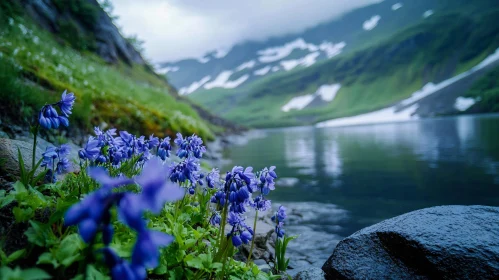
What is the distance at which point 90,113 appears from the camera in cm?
1140

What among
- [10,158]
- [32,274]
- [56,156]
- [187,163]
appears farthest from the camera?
[10,158]

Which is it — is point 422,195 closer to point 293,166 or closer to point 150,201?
point 293,166

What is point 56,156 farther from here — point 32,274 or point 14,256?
point 32,274

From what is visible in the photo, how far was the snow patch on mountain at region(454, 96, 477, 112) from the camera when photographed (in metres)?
115

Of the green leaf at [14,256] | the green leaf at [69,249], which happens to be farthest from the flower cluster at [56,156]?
the green leaf at [69,249]

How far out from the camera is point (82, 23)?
1239 inches

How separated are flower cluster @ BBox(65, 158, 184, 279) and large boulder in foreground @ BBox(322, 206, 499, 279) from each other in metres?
3.96

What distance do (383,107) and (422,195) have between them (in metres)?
155

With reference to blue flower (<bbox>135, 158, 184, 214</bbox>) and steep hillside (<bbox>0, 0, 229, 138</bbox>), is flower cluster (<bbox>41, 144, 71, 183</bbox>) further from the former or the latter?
steep hillside (<bbox>0, 0, 229, 138</bbox>)

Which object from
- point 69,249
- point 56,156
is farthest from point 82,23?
point 69,249

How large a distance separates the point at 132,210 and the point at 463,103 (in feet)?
475

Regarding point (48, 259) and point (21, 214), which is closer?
point (48, 259)

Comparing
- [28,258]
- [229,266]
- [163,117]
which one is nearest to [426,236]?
[229,266]

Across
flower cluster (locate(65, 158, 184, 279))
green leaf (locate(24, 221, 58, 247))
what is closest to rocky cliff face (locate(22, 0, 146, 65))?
green leaf (locate(24, 221, 58, 247))
